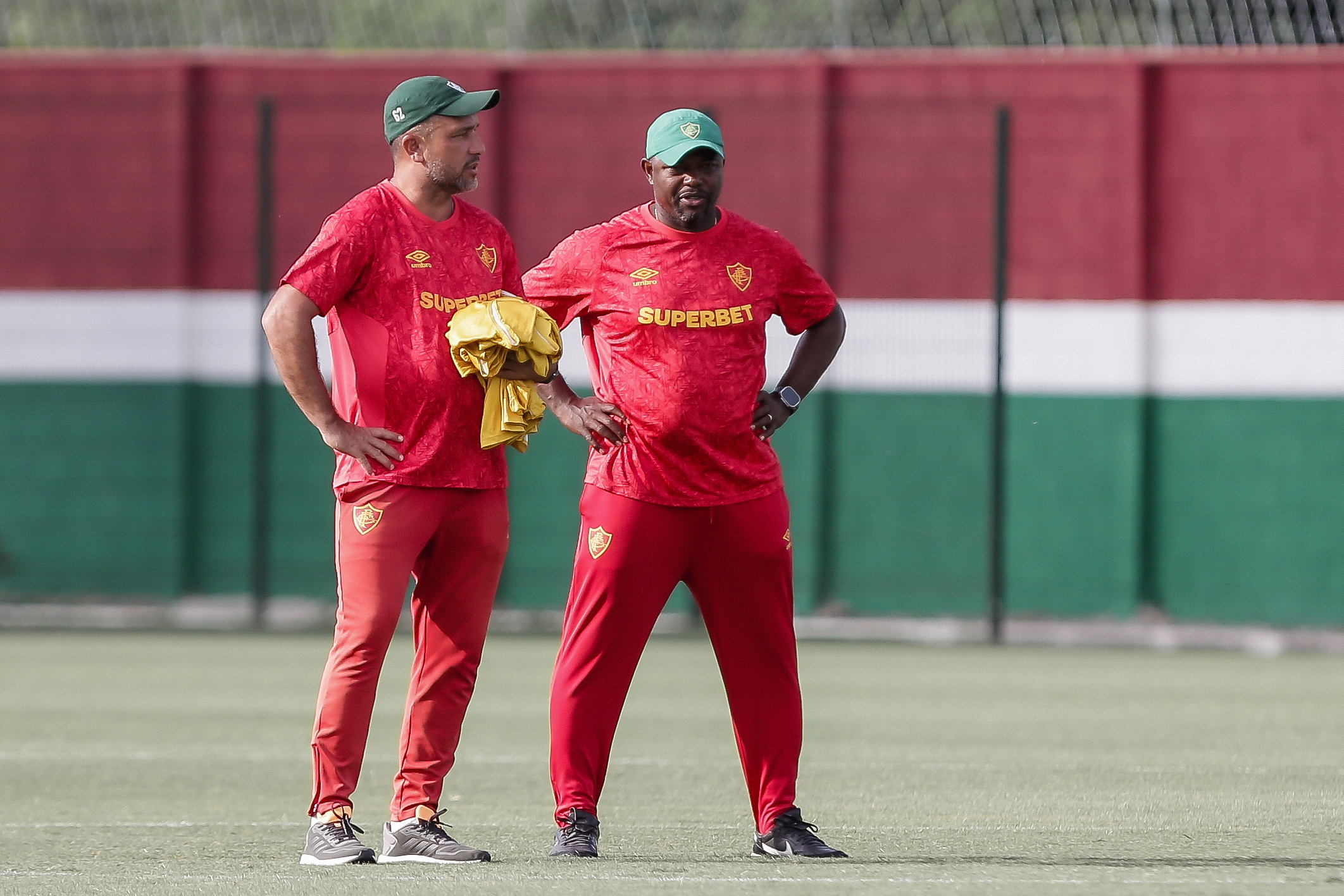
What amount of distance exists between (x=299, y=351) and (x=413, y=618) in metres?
0.87

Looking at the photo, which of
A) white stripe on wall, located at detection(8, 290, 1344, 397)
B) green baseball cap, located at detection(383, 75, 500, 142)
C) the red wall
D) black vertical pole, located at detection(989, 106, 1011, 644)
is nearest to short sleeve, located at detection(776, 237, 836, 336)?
green baseball cap, located at detection(383, 75, 500, 142)

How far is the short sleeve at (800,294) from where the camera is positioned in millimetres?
6051

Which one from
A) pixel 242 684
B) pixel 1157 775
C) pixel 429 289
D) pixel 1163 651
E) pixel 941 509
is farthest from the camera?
pixel 941 509

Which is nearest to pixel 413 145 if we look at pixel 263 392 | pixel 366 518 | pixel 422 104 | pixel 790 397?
pixel 422 104

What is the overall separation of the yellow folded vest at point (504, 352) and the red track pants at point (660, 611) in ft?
1.24

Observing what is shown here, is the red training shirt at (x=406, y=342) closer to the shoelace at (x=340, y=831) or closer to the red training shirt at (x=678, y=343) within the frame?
the red training shirt at (x=678, y=343)

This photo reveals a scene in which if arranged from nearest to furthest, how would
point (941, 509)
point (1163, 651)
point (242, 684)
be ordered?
1. point (242, 684)
2. point (1163, 651)
3. point (941, 509)

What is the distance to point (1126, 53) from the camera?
1520cm

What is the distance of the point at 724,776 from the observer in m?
7.93

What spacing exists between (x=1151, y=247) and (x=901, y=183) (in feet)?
6.37

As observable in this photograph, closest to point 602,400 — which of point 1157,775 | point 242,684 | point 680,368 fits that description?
point 680,368

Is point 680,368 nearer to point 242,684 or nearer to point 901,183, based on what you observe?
point 242,684

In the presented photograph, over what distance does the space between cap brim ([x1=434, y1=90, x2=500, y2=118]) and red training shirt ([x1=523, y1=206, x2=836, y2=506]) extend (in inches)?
19.8

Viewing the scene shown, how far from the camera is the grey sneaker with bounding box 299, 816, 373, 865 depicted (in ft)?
18.2
